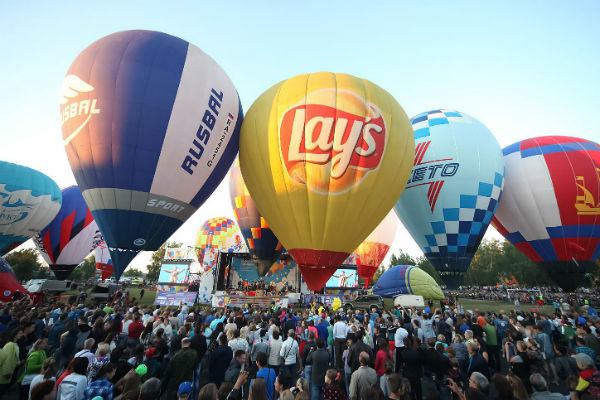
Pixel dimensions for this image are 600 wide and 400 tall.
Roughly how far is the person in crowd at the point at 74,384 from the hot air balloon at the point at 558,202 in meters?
17.9

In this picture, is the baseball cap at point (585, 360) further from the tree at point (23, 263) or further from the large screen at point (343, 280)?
the tree at point (23, 263)

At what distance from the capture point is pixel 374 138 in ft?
26.5

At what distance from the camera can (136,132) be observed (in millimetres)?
7855

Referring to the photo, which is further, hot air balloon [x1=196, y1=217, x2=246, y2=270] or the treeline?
the treeline

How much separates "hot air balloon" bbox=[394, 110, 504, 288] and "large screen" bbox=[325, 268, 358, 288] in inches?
375

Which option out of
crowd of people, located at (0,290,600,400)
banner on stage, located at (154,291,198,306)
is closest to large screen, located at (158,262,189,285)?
banner on stage, located at (154,291,198,306)

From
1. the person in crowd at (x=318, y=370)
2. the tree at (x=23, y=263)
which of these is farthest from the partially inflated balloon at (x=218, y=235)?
the tree at (x=23, y=263)

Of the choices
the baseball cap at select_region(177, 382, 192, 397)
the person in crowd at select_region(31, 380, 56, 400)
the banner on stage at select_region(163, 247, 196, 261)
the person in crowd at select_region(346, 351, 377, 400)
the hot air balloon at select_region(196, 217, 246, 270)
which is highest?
the hot air balloon at select_region(196, 217, 246, 270)

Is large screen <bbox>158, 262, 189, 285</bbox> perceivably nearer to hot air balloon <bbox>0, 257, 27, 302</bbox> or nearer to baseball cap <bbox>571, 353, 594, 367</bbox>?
hot air balloon <bbox>0, 257, 27, 302</bbox>

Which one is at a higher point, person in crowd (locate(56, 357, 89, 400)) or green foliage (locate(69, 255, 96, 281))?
person in crowd (locate(56, 357, 89, 400))

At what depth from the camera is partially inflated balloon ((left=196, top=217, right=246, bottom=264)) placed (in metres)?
26.2

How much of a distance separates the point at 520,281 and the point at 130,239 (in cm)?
5943

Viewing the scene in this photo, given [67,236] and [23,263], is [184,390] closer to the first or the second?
[67,236]

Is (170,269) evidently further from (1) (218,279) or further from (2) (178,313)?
(2) (178,313)
